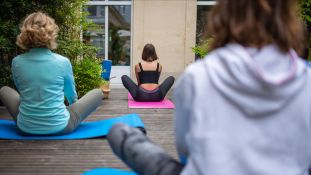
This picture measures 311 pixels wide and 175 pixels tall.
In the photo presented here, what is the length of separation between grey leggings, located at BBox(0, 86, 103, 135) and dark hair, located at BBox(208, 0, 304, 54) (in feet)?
9.80

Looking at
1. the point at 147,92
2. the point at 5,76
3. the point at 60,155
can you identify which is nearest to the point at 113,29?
the point at 147,92

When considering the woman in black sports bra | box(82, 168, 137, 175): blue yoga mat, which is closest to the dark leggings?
the woman in black sports bra

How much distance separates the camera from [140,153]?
185cm

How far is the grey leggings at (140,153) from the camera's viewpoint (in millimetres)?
1789

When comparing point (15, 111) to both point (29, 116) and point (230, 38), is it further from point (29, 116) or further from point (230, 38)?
point (230, 38)

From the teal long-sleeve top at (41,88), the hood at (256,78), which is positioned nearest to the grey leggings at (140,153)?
the hood at (256,78)

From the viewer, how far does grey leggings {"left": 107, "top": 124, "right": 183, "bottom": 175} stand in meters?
1.79

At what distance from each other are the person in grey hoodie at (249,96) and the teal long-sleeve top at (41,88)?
264 centimetres

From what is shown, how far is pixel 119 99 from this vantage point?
8.00 meters

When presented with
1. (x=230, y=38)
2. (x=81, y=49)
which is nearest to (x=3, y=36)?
(x=81, y=49)

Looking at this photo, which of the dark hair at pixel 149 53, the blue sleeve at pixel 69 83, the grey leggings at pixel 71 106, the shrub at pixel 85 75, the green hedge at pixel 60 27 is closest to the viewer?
the blue sleeve at pixel 69 83

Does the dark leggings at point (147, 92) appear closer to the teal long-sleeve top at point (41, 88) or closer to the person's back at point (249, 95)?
the teal long-sleeve top at point (41, 88)

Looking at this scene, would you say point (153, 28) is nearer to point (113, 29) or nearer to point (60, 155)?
point (113, 29)

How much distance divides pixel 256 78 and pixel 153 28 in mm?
10308
